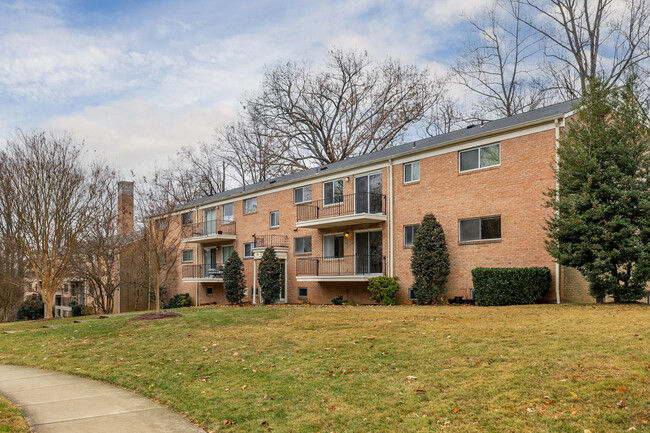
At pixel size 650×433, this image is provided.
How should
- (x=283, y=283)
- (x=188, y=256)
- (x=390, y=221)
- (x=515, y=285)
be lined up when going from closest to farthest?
1. (x=515, y=285)
2. (x=390, y=221)
3. (x=283, y=283)
4. (x=188, y=256)

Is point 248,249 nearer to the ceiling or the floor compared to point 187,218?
nearer to the floor

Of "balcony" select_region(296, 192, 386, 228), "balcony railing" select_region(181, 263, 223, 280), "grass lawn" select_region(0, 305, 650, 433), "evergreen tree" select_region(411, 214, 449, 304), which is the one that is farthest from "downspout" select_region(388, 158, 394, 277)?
"balcony railing" select_region(181, 263, 223, 280)

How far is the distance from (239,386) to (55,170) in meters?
19.7

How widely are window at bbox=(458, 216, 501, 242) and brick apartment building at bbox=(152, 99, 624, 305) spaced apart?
4 cm

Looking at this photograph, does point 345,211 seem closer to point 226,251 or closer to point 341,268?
point 341,268

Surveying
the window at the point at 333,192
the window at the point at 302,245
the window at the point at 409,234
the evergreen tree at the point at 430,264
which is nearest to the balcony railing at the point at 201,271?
the window at the point at 302,245

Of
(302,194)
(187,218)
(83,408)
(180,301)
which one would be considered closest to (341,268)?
(302,194)

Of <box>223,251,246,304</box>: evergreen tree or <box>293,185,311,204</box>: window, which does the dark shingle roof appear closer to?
<box>293,185,311,204</box>: window

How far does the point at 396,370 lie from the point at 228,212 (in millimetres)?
27704

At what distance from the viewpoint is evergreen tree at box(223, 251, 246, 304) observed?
1170 inches

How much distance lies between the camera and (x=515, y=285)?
57.1ft

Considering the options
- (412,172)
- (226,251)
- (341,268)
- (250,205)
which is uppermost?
(412,172)

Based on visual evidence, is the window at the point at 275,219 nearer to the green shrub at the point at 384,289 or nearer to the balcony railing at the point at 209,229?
the balcony railing at the point at 209,229

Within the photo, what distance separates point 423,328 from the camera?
11820mm
